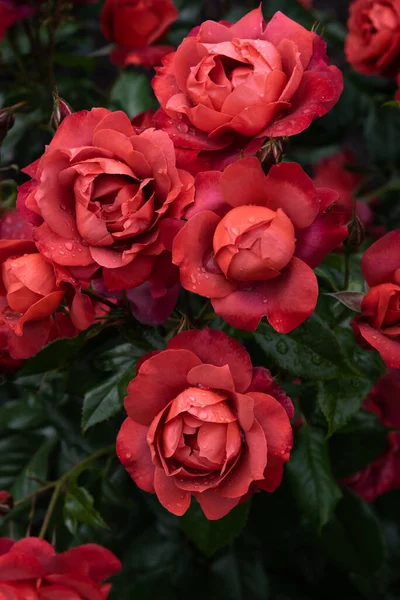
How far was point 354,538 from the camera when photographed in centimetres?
107

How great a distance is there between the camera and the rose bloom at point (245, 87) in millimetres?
571

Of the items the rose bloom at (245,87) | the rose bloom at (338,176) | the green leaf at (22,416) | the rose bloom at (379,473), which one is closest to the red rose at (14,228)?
the rose bloom at (245,87)

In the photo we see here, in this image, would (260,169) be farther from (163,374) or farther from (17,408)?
(17,408)

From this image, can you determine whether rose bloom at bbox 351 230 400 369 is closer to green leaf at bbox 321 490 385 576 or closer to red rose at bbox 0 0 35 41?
green leaf at bbox 321 490 385 576

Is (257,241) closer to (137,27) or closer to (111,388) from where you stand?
(111,388)

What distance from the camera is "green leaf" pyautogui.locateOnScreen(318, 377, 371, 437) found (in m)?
0.72

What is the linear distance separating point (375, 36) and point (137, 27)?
0.39 meters

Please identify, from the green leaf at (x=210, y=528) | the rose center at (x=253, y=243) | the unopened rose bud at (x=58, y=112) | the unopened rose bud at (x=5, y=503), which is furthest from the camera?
the green leaf at (x=210, y=528)

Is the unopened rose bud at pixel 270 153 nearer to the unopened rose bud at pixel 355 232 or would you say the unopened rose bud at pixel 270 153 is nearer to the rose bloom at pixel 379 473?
the unopened rose bud at pixel 355 232

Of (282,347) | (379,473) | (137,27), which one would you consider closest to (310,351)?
(282,347)

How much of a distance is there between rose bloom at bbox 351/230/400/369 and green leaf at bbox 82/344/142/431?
244 millimetres

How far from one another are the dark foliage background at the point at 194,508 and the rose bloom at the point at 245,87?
180mm

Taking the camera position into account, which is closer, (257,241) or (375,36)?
(257,241)

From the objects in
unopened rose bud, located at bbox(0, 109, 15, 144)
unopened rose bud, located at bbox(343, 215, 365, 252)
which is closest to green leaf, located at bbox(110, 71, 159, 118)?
unopened rose bud, located at bbox(0, 109, 15, 144)
